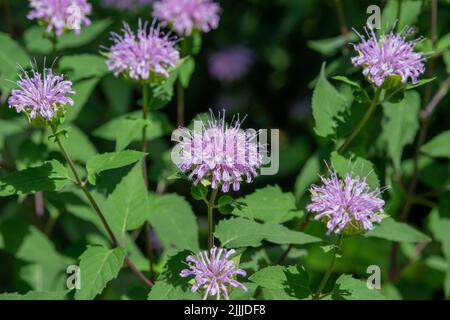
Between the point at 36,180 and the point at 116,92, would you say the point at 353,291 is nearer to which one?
the point at 36,180

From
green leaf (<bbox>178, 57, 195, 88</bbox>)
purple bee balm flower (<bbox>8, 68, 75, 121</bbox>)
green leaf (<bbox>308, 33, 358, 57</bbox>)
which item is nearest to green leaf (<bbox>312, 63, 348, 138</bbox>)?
green leaf (<bbox>178, 57, 195, 88</bbox>)

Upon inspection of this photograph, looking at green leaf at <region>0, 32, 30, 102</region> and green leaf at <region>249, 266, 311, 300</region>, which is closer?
green leaf at <region>249, 266, 311, 300</region>

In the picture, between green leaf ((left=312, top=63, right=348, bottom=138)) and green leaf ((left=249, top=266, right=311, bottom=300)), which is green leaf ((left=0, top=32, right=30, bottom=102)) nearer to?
green leaf ((left=312, top=63, right=348, bottom=138))

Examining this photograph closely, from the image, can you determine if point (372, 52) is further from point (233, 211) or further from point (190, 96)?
point (190, 96)

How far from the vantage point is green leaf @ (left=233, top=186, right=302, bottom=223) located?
1.89 metres

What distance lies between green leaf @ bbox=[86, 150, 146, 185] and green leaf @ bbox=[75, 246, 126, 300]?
0.20 meters

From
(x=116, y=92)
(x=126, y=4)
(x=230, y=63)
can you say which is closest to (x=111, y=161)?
(x=116, y=92)

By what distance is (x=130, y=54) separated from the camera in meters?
1.93

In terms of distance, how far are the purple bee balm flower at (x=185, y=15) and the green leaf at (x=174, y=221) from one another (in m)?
0.62

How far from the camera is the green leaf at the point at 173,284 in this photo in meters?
1.62

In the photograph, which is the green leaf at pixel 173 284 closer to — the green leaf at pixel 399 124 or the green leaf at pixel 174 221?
the green leaf at pixel 174 221

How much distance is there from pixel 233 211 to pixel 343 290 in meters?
0.36

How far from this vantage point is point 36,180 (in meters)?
1.71
